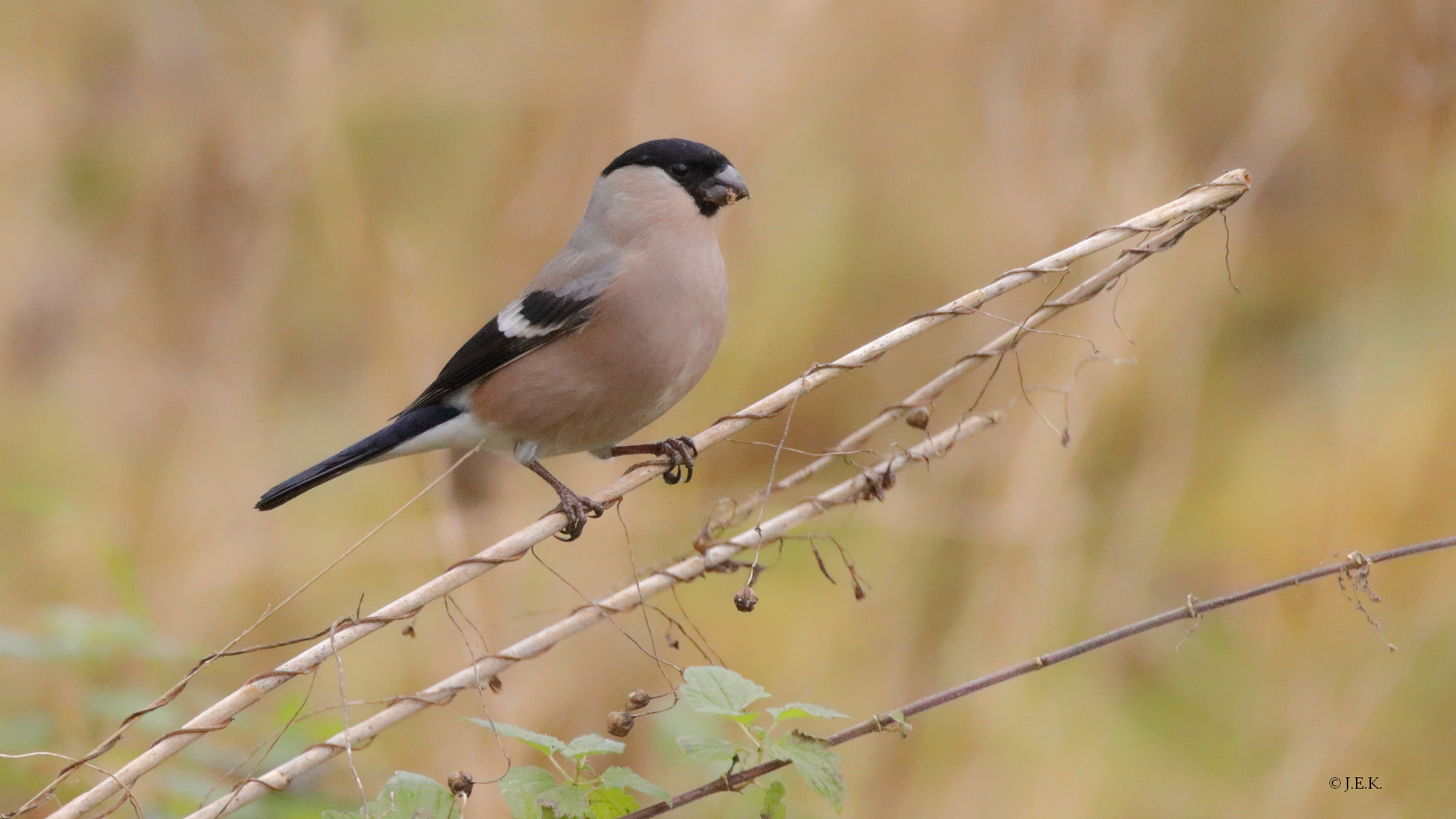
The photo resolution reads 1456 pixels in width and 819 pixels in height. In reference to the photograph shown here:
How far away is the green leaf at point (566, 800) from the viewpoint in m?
1.16

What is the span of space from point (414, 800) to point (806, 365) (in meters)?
2.35

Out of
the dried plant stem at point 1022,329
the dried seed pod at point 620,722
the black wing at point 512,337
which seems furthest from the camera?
the black wing at point 512,337

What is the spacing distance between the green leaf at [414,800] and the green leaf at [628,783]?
171 mm

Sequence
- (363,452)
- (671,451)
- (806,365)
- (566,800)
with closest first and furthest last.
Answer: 1. (566,800)
2. (671,451)
3. (363,452)
4. (806,365)

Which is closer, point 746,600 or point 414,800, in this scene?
point 414,800

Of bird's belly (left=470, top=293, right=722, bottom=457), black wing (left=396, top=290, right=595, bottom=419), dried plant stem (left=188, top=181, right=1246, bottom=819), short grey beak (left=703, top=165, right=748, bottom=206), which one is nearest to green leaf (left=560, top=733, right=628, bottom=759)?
dried plant stem (left=188, top=181, right=1246, bottom=819)

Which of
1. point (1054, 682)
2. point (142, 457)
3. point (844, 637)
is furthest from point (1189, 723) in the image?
point (142, 457)

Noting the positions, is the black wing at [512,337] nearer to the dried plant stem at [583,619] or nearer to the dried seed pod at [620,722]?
the dried plant stem at [583,619]

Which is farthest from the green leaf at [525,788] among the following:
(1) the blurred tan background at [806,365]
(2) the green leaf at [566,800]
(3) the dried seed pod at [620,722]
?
(1) the blurred tan background at [806,365]

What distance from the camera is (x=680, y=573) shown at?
1.62 m

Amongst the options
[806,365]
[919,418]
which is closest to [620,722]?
[919,418]

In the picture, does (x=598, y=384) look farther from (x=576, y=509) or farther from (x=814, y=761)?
(x=814, y=761)

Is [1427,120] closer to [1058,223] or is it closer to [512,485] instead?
[1058,223]

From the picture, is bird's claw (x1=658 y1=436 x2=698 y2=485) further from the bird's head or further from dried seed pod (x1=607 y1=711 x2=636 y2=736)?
dried seed pod (x1=607 y1=711 x2=636 y2=736)
